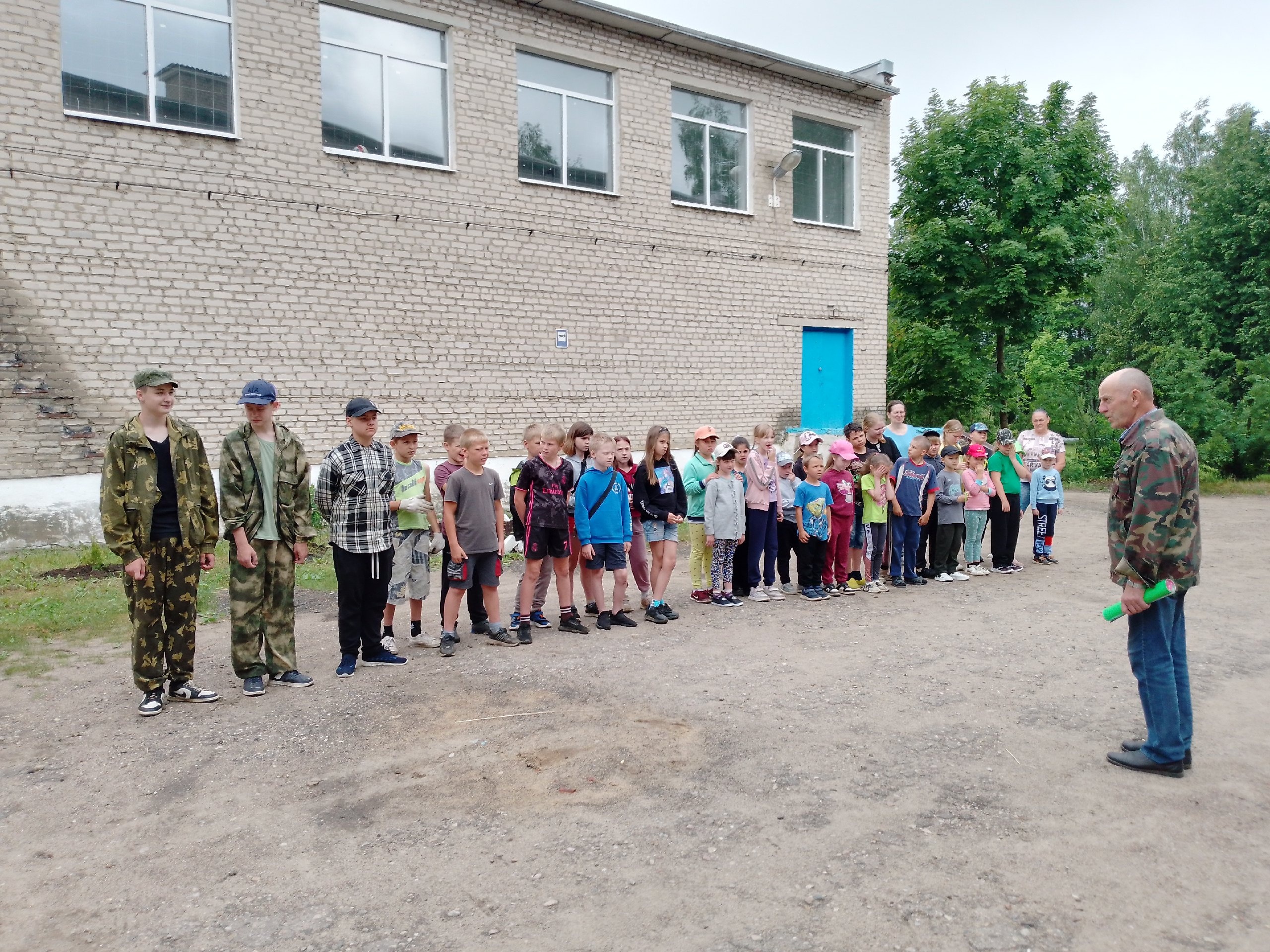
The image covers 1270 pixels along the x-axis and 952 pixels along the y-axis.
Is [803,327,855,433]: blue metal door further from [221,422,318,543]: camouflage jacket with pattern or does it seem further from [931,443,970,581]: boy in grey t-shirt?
[221,422,318,543]: camouflage jacket with pattern

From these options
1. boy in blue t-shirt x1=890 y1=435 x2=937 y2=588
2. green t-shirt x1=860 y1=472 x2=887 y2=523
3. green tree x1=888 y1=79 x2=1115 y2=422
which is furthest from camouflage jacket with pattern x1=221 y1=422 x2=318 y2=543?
green tree x1=888 y1=79 x2=1115 y2=422

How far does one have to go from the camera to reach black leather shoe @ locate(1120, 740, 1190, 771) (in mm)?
4457

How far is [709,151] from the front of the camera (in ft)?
53.6

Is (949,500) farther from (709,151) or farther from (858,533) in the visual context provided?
(709,151)

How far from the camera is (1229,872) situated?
3516 mm

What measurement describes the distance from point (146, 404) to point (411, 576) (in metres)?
2.51

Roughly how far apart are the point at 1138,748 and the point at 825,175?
50.2 ft

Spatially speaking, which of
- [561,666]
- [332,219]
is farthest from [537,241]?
[561,666]

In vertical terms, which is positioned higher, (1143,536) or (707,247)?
(707,247)

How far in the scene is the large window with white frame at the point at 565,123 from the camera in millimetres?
14094

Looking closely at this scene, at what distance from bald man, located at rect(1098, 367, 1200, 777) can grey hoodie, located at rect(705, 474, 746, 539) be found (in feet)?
12.7

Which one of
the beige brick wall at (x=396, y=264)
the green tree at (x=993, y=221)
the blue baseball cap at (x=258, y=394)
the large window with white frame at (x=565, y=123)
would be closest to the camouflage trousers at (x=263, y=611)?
the blue baseball cap at (x=258, y=394)

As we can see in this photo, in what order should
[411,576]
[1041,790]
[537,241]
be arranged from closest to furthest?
[1041,790], [411,576], [537,241]

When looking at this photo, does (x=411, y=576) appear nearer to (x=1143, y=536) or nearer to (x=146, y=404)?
(x=146, y=404)
